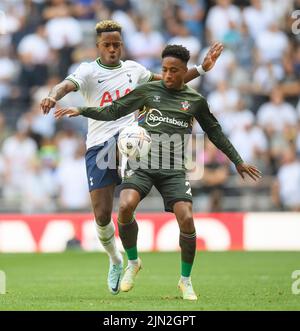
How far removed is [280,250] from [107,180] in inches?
331

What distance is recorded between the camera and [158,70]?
21453mm

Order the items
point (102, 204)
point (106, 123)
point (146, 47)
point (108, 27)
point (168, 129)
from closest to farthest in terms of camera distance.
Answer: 1. point (168, 129)
2. point (108, 27)
3. point (102, 204)
4. point (106, 123)
5. point (146, 47)

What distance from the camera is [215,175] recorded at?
19.6 meters

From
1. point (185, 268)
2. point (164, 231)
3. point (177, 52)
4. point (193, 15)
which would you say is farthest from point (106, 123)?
point (193, 15)

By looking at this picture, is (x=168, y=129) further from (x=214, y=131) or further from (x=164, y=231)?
(x=164, y=231)

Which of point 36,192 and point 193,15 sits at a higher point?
point 193,15

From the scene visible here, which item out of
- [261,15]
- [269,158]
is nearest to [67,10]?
[261,15]

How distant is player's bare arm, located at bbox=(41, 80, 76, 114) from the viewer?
30.7 feet

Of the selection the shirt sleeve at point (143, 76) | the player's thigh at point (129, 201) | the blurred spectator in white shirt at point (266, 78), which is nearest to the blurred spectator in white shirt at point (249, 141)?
the blurred spectator in white shirt at point (266, 78)

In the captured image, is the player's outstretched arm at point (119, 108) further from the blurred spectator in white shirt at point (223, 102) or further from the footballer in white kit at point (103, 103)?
the blurred spectator in white shirt at point (223, 102)

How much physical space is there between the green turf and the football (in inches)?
59.5

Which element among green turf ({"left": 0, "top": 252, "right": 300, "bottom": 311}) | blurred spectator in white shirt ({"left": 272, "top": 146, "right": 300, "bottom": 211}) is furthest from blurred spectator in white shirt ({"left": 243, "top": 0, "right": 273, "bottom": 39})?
green turf ({"left": 0, "top": 252, "right": 300, "bottom": 311})

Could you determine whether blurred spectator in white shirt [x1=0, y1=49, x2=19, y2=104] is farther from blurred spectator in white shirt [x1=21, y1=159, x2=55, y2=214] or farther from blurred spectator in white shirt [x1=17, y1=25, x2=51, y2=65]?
blurred spectator in white shirt [x1=21, y1=159, x2=55, y2=214]

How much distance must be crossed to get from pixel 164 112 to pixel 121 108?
45 cm
